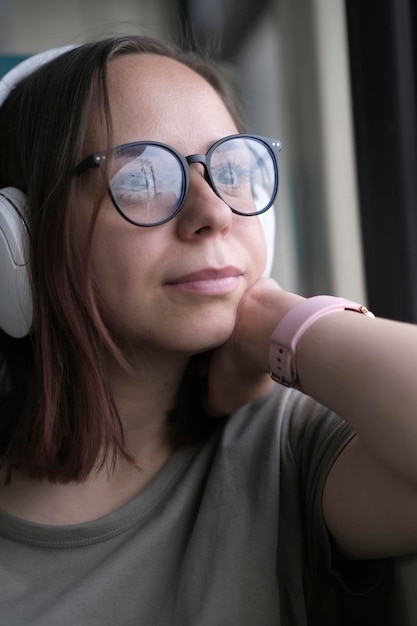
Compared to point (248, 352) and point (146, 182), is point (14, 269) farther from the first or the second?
point (248, 352)

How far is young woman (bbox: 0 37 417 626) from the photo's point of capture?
2.97 ft

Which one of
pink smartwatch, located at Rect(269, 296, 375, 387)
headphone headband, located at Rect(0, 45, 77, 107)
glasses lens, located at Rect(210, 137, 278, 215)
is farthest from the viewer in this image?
headphone headband, located at Rect(0, 45, 77, 107)

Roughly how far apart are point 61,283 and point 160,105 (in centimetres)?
29

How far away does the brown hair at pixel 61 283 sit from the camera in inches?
36.5

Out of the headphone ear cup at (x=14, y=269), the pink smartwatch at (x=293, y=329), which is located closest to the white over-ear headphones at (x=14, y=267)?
the headphone ear cup at (x=14, y=269)

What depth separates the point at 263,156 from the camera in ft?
3.43

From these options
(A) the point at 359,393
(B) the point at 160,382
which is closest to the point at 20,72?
(B) the point at 160,382

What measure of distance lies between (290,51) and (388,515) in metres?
1.41

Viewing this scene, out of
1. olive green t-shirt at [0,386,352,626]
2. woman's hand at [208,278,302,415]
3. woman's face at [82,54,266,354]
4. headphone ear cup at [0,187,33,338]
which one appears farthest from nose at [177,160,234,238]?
olive green t-shirt at [0,386,352,626]

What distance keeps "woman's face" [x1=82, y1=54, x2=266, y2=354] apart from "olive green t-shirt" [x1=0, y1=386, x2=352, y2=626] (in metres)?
0.22

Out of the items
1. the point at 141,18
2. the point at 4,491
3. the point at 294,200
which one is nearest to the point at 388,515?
the point at 4,491

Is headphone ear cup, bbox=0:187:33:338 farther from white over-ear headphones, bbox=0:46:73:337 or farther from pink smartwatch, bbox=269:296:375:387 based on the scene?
pink smartwatch, bbox=269:296:375:387

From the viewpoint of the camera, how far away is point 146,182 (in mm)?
909

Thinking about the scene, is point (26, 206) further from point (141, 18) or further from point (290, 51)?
point (141, 18)
